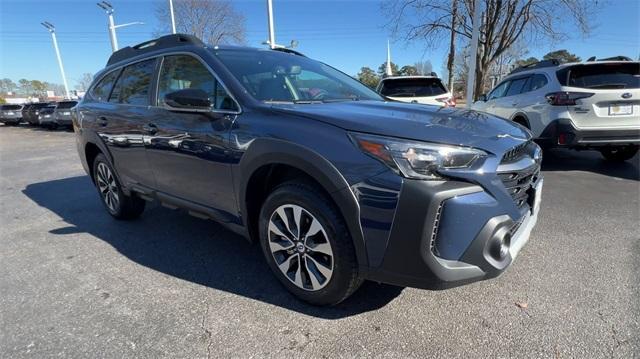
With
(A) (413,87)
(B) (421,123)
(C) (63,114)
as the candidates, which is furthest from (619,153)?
(C) (63,114)

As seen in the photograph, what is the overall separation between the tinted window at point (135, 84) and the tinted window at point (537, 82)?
18.7 ft

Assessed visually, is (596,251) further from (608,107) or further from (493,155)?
(608,107)

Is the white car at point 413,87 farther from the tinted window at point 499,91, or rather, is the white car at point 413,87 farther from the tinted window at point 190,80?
the tinted window at point 190,80

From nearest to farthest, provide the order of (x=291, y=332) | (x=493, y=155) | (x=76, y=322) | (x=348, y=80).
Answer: (x=493, y=155)
(x=291, y=332)
(x=76, y=322)
(x=348, y=80)

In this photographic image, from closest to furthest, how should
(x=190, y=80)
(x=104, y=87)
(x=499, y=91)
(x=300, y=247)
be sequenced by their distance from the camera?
(x=300, y=247) < (x=190, y=80) < (x=104, y=87) < (x=499, y=91)

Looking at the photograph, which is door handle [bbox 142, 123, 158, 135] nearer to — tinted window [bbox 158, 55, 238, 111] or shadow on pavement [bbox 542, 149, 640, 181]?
tinted window [bbox 158, 55, 238, 111]

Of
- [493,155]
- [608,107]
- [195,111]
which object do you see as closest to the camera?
[493,155]

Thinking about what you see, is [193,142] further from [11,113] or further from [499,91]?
[11,113]

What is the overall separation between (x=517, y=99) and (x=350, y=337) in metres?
6.14

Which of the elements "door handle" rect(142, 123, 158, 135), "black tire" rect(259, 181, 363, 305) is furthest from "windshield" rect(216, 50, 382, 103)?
"door handle" rect(142, 123, 158, 135)

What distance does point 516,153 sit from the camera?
2406 millimetres

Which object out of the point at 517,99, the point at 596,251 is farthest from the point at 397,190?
the point at 517,99

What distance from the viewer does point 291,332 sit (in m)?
2.35

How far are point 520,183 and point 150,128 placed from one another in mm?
2911
